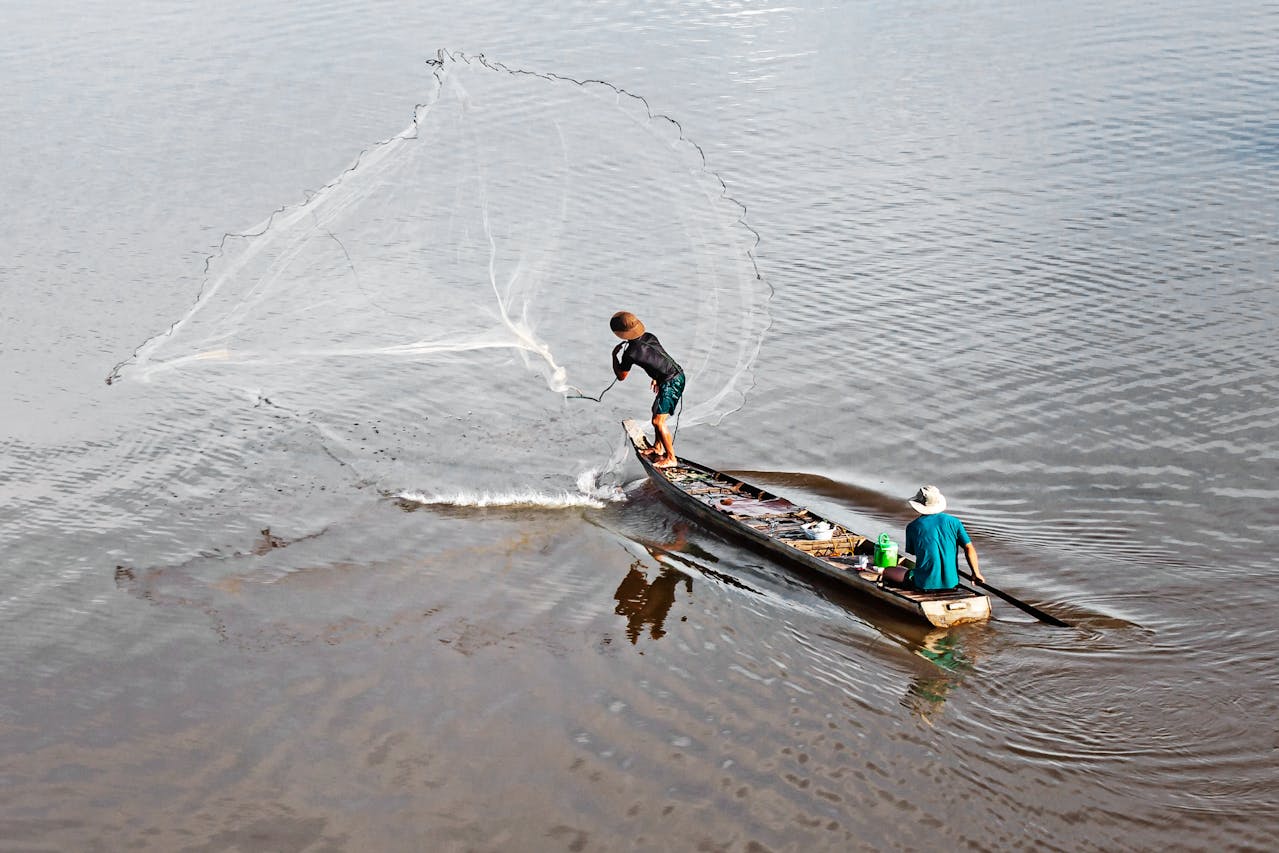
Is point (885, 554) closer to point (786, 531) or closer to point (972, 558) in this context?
point (972, 558)

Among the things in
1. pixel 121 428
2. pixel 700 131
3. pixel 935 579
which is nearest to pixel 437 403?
pixel 121 428

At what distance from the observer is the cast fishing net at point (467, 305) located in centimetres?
1150

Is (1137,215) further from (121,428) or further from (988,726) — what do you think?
(121,428)

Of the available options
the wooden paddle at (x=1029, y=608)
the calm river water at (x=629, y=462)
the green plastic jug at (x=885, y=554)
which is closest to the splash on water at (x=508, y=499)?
the calm river water at (x=629, y=462)

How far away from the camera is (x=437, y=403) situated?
43.4 feet

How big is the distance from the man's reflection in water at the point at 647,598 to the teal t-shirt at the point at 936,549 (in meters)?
1.86

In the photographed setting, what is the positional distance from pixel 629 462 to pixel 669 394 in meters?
1.13

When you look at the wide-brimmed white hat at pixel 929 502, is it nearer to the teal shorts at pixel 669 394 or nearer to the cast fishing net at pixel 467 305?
the teal shorts at pixel 669 394

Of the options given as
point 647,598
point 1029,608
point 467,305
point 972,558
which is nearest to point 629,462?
point 467,305

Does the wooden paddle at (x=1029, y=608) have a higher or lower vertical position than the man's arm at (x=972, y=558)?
lower

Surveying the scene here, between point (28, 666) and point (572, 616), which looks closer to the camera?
point (28, 666)

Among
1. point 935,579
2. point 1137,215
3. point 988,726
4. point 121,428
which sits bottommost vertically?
point 121,428

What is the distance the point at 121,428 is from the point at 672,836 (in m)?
8.45

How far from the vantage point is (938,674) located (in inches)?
308
